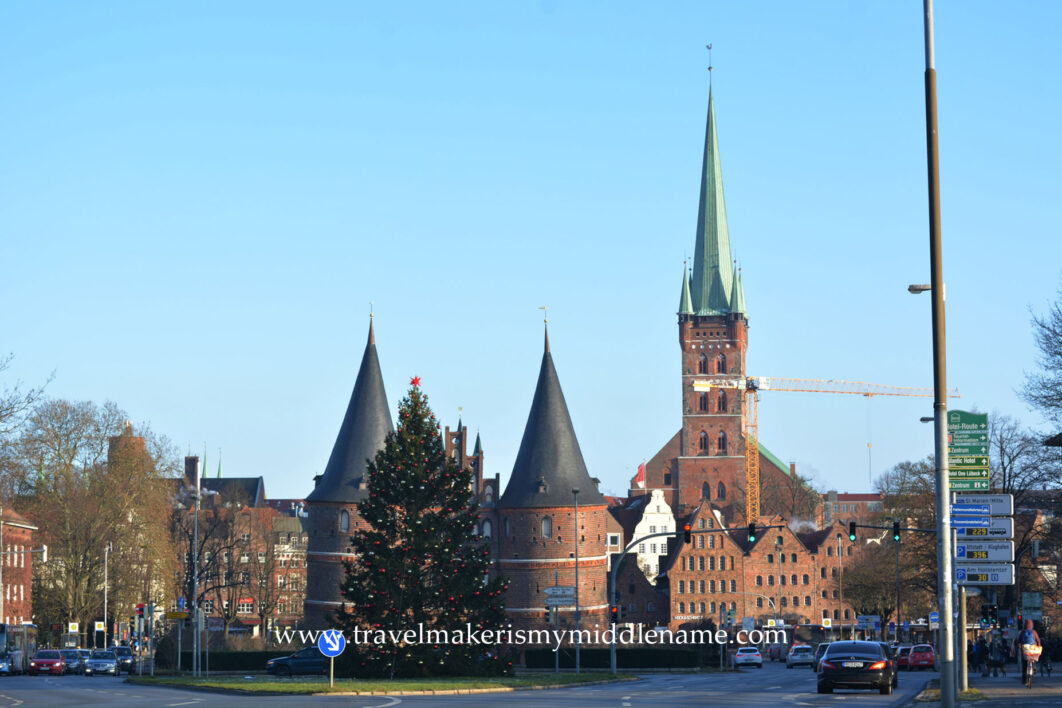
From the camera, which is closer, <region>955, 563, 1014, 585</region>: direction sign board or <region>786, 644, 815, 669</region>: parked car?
<region>955, 563, 1014, 585</region>: direction sign board

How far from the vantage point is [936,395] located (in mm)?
16297

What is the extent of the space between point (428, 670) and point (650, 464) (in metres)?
119

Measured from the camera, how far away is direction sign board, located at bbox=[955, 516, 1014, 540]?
26.3 metres

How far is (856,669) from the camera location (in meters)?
32.9

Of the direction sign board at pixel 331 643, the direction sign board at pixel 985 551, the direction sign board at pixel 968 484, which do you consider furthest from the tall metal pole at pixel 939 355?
the direction sign board at pixel 331 643

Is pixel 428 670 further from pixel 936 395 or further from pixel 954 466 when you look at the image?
pixel 936 395

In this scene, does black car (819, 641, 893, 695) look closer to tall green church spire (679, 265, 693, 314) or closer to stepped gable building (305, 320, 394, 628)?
stepped gable building (305, 320, 394, 628)

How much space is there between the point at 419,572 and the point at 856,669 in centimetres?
1702

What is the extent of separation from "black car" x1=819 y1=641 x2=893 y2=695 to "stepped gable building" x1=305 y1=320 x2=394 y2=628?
4312 cm

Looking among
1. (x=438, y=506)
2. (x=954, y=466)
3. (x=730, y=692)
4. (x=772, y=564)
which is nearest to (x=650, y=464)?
(x=772, y=564)

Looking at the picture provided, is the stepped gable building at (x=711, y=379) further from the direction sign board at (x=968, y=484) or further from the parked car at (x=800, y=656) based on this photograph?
the direction sign board at (x=968, y=484)

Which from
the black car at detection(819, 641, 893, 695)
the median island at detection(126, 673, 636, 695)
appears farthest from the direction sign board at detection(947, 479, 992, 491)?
the median island at detection(126, 673, 636, 695)

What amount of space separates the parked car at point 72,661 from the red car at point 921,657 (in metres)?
38.5

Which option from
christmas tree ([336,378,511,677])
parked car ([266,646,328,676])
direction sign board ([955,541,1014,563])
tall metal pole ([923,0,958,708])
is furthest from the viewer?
parked car ([266,646,328,676])
